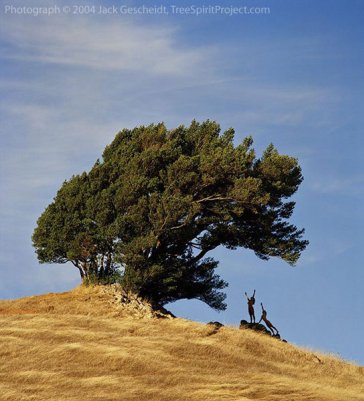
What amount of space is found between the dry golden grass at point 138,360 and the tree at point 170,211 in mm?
3286

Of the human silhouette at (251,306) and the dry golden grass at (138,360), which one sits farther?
the human silhouette at (251,306)

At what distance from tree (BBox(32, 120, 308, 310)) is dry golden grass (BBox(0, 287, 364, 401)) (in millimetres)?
3286

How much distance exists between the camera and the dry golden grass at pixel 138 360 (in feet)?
87.8

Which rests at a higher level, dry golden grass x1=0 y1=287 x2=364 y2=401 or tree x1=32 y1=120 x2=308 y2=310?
tree x1=32 y1=120 x2=308 y2=310

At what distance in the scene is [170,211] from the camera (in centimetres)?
4325

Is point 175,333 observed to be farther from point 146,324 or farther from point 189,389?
point 189,389

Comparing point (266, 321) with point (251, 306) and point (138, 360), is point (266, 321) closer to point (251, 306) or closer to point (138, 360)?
point (251, 306)

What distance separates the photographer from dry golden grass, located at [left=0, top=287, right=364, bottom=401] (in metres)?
26.8

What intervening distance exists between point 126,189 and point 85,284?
6.81 m

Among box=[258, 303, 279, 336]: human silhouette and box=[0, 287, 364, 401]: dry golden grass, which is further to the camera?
box=[258, 303, 279, 336]: human silhouette

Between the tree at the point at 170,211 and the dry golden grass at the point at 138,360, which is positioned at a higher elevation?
the tree at the point at 170,211

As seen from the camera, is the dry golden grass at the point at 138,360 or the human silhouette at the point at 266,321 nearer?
the dry golden grass at the point at 138,360

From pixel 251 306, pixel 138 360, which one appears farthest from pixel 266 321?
pixel 138 360

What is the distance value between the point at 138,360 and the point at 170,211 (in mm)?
13882
